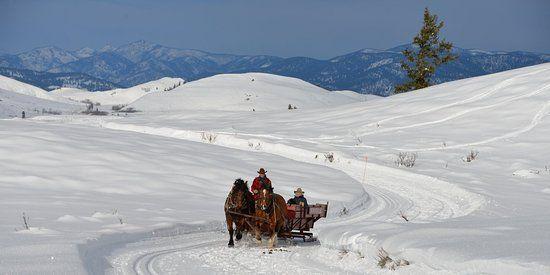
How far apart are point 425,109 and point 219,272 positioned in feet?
119

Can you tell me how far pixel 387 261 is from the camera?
30.3 ft

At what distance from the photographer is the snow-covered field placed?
9492 millimetres

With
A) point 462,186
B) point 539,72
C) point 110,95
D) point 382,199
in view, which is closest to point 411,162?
point 462,186

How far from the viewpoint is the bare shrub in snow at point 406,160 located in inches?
1069

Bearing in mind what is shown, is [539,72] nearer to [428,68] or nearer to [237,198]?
[428,68]

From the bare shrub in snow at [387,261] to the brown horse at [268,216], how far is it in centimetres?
336

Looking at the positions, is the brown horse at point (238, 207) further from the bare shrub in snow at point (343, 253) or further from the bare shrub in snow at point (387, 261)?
the bare shrub in snow at point (387, 261)

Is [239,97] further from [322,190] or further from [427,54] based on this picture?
[322,190]

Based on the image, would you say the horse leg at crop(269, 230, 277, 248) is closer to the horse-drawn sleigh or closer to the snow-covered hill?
the horse-drawn sleigh

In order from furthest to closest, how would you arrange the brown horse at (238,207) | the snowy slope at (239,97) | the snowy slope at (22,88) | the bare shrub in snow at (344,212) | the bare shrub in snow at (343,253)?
the snowy slope at (22,88) → the snowy slope at (239,97) → the bare shrub in snow at (344,212) → the brown horse at (238,207) → the bare shrub in snow at (343,253)

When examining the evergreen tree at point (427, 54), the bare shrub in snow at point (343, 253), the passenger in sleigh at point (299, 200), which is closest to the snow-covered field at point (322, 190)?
the bare shrub in snow at point (343, 253)

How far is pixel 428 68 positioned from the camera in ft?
223

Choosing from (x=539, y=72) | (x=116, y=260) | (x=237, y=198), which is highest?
(x=539, y=72)

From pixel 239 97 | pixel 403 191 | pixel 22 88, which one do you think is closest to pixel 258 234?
pixel 403 191
